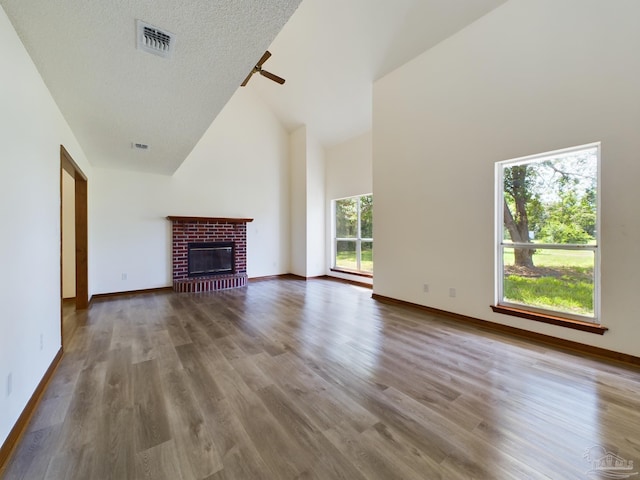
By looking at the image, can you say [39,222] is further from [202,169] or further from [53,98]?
[202,169]

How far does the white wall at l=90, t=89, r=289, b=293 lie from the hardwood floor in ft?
7.08

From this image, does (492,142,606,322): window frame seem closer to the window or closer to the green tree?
the green tree

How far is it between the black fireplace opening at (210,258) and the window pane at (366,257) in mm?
2876

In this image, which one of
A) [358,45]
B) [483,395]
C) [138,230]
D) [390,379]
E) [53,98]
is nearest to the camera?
[483,395]

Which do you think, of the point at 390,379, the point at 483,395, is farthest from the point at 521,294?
the point at 390,379

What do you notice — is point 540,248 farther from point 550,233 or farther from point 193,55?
point 193,55

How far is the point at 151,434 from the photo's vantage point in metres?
1.54

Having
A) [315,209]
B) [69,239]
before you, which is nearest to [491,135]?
[315,209]

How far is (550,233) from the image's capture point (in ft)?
9.47

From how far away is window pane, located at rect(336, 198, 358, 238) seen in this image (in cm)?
631

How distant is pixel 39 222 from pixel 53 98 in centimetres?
114

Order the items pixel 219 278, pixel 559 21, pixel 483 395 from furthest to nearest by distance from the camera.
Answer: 1. pixel 219 278
2. pixel 559 21
3. pixel 483 395

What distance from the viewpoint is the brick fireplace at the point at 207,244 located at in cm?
534

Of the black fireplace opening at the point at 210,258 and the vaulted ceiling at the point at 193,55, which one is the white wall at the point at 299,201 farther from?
the black fireplace opening at the point at 210,258
